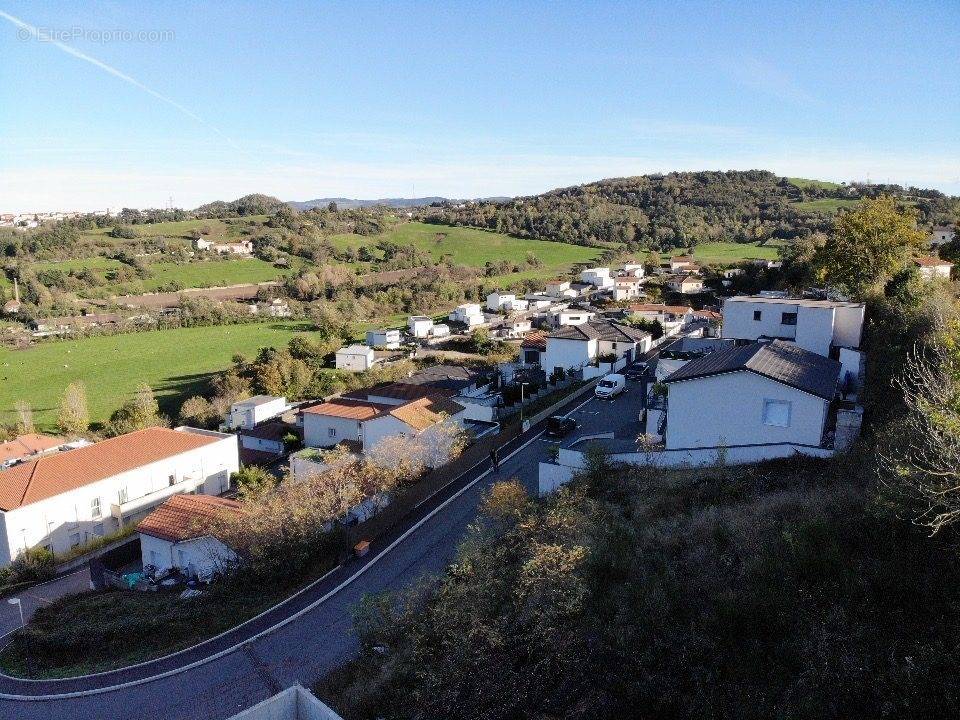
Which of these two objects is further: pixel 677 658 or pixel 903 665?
pixel 677 658

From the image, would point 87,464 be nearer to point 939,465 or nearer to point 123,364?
point 939,465

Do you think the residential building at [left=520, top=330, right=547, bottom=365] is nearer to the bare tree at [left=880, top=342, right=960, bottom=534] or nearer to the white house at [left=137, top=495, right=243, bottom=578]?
the white house at [left=137, top=495, right=243, bottom=578]

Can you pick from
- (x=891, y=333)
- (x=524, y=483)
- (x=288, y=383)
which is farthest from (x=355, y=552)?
(x=288, y=383)

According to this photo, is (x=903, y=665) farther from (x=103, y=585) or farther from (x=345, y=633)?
(x=103, y=585)

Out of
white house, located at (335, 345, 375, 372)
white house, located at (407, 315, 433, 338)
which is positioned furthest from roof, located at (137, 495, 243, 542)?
white house, located at (407, 315, 433, 338)

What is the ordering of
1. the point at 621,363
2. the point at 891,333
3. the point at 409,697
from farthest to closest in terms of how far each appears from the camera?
the point at 621,363
the point at 891,333
the point at 409,697

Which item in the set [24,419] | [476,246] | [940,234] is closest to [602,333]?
[24,419]
